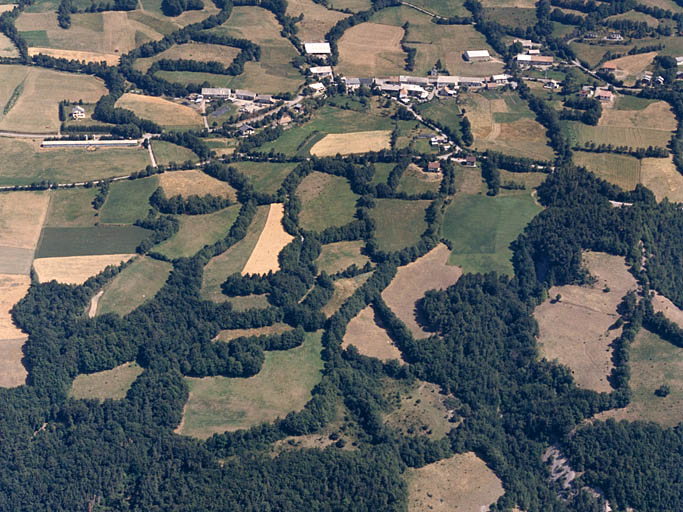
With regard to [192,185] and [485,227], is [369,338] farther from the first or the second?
[192,185]

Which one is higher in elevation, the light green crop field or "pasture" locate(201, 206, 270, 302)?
the light green crop field

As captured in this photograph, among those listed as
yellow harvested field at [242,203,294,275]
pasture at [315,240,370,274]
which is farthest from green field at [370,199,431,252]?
yellow harvested field at [242,203,294,275]

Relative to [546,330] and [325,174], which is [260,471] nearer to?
[546,330]

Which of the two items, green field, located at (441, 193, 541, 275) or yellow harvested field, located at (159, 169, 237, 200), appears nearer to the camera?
green field, located at (441, 193, 541, 275)

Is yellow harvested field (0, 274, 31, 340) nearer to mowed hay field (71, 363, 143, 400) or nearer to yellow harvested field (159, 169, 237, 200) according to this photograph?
mowed hay field (71, 363, 143, 400)

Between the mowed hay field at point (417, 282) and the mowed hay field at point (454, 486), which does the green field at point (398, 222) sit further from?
the mowed hay field at point (454, 486)

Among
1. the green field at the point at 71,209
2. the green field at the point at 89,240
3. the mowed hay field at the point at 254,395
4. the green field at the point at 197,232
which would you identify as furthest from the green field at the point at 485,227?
the green field at the point at 71,209
